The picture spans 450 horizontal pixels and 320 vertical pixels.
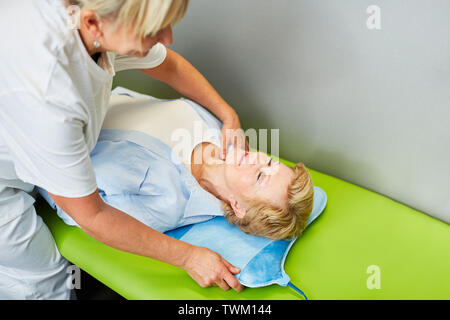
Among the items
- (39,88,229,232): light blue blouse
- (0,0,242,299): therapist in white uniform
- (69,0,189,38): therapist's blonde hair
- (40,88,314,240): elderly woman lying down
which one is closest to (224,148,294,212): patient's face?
(40,88,314,240): elderly woman lying down

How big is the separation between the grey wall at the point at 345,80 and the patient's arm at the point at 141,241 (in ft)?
2.36

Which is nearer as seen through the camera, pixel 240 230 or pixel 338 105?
pixel 240 230

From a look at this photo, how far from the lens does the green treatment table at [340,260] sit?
114cm

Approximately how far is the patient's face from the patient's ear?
0.02 metres

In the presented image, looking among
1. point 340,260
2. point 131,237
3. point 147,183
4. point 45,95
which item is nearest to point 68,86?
point 45,95

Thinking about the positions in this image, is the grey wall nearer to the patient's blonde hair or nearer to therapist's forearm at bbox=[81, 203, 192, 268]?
the patient's blonde hair

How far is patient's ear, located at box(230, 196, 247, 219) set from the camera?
1302 millimetres

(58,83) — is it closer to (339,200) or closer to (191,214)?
(191,214)

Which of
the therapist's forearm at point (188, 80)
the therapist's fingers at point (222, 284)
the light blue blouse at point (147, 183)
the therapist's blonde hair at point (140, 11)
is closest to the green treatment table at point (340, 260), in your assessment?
the therapist's fingers at point (222, 284)

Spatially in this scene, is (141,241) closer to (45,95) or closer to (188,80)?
(45,95)

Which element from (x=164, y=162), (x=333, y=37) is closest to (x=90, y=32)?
(x=164, y=162)

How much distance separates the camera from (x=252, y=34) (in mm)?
1562

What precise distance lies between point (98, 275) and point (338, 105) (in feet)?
3.47

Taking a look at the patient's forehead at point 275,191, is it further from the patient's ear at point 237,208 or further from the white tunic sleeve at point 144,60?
the white tunic sleeve at point 144,60
